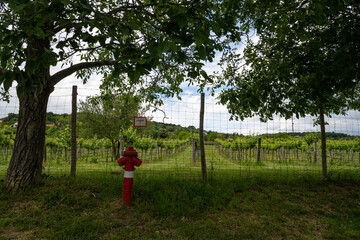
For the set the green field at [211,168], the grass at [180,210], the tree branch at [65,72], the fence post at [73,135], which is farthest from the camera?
the green field at [211,168]

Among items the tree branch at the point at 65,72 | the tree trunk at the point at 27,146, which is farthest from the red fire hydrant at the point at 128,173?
the tree branch at the point at 65,72

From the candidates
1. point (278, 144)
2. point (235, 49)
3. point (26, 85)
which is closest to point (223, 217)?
point (26, 85)

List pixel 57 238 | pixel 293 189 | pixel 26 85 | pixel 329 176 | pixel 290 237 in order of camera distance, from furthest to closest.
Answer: pixel 329 176, pixel 293 189, pixel 290 237, pixel 57 238, pixel 26 85

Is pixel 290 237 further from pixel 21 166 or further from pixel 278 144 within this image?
pixel 278 144

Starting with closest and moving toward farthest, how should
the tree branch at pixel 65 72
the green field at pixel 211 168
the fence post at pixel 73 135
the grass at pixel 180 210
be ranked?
the grass at pixel 180 210 → the tree branch at pixel 65 72 → the fence post at pixel 73 135 → the green field at pixel 211 168

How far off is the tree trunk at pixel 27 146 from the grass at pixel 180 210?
26 cm

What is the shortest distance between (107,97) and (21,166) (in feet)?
8.44

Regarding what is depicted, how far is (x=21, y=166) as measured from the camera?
4.34m

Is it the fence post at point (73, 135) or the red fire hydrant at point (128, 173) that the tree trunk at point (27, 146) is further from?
the red fire hydrant at point (128, 173)

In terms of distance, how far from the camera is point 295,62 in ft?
15.4

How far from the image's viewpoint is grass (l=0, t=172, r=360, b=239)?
3236 mm

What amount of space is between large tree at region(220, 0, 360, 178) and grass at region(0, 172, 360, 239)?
1.84 m

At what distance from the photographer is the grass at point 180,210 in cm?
324

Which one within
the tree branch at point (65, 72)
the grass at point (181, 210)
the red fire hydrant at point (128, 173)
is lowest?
the grass at point (181, 210)
